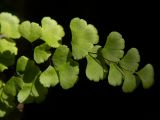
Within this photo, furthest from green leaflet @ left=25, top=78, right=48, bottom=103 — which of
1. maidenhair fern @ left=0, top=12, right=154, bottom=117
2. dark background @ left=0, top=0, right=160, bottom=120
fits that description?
dark background @ left=0, top=0, right=160, bottom=120

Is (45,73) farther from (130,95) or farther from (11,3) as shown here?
(11,3)

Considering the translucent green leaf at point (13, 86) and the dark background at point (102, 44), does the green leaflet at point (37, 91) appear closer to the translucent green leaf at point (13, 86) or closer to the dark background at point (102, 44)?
the translucent green leaf at point (13, 86)

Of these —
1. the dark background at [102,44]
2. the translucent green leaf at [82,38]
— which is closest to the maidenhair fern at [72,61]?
the translucent green leaf at [82,38]

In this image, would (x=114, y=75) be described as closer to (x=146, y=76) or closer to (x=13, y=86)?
(x=146, y=76)

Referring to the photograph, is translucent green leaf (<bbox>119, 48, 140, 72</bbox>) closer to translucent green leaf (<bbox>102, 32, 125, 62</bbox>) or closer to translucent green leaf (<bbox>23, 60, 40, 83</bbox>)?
translucent green leaf (<bbox>102, 32, 125, 62</bbox>)

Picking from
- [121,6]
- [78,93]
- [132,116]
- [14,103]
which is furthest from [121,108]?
[14,103]
